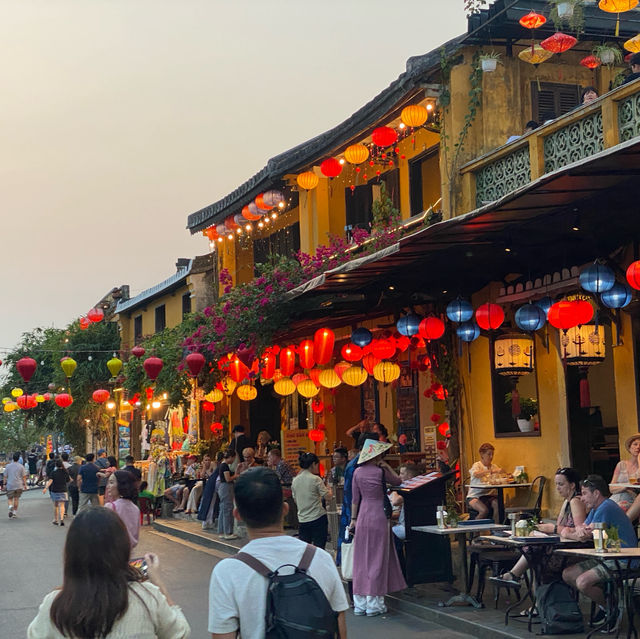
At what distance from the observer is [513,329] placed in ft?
52.6

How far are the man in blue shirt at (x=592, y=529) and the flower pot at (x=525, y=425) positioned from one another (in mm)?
5473

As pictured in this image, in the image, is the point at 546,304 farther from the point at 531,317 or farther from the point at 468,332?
the point at 468,332

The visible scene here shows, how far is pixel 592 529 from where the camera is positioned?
32.6 ft

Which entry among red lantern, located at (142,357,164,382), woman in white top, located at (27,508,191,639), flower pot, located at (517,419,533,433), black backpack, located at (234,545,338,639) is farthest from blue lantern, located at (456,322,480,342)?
woman in white top, located at (27,508,191,639)

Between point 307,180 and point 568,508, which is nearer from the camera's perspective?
point 568,508

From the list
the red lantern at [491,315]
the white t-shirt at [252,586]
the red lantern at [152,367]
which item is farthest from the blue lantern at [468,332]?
the white t-shirt at [252,586]

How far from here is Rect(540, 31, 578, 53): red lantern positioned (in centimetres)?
1412

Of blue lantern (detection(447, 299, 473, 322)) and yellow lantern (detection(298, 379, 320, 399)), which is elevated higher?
blue lantern (detection(447, 299, 473, 322))

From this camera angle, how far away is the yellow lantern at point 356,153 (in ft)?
63.7

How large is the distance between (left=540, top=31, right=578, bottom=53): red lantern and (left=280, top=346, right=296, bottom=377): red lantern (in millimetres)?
9257

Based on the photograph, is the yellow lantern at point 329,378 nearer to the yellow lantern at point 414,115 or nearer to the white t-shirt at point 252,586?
the yellow lantern at point 414,115

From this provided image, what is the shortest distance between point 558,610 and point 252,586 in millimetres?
6358

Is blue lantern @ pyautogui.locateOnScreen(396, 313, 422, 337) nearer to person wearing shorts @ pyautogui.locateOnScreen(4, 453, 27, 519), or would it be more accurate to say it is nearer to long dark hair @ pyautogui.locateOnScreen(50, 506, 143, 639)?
long dark hair @ pyautogui.locateOnScreen(50, 506, 143, 639)

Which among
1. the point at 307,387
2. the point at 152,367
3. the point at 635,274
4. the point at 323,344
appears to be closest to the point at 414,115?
the point at 323,344
